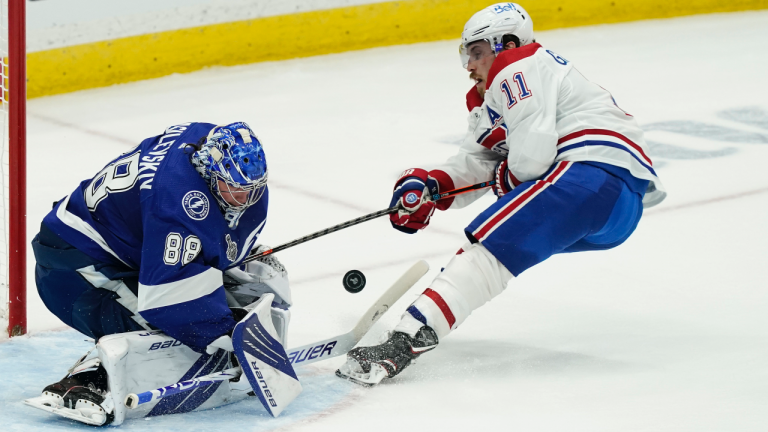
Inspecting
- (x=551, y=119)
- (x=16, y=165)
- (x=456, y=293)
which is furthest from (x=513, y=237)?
(x=16, y=165)

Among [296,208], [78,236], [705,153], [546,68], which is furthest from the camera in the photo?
[705,153]

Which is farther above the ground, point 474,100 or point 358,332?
point 474,100

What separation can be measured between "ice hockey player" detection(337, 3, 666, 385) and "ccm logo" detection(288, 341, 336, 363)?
0.12m

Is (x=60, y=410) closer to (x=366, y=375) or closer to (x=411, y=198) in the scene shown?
(x=366, y=375)

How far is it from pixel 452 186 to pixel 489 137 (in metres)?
0.19

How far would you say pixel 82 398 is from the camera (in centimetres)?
232

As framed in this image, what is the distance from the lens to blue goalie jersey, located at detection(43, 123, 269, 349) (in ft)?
7.47

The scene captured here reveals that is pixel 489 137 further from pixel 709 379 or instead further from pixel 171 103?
pixel 171 103

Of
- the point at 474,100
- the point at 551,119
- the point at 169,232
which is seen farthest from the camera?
the point at 474,100

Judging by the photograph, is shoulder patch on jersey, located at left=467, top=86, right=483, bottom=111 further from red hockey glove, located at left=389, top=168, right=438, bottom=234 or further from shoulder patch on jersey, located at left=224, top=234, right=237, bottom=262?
shoulder patch on jersey, located at left=224, top=234, right=237, bottom=262

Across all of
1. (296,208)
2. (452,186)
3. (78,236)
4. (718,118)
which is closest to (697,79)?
(718,118)

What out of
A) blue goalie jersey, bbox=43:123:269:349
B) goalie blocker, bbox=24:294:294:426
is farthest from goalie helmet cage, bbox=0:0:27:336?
goalie blocker, bbox=24:294:294:426

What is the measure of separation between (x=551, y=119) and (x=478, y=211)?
156 cm

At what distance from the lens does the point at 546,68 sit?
9.04 feet
